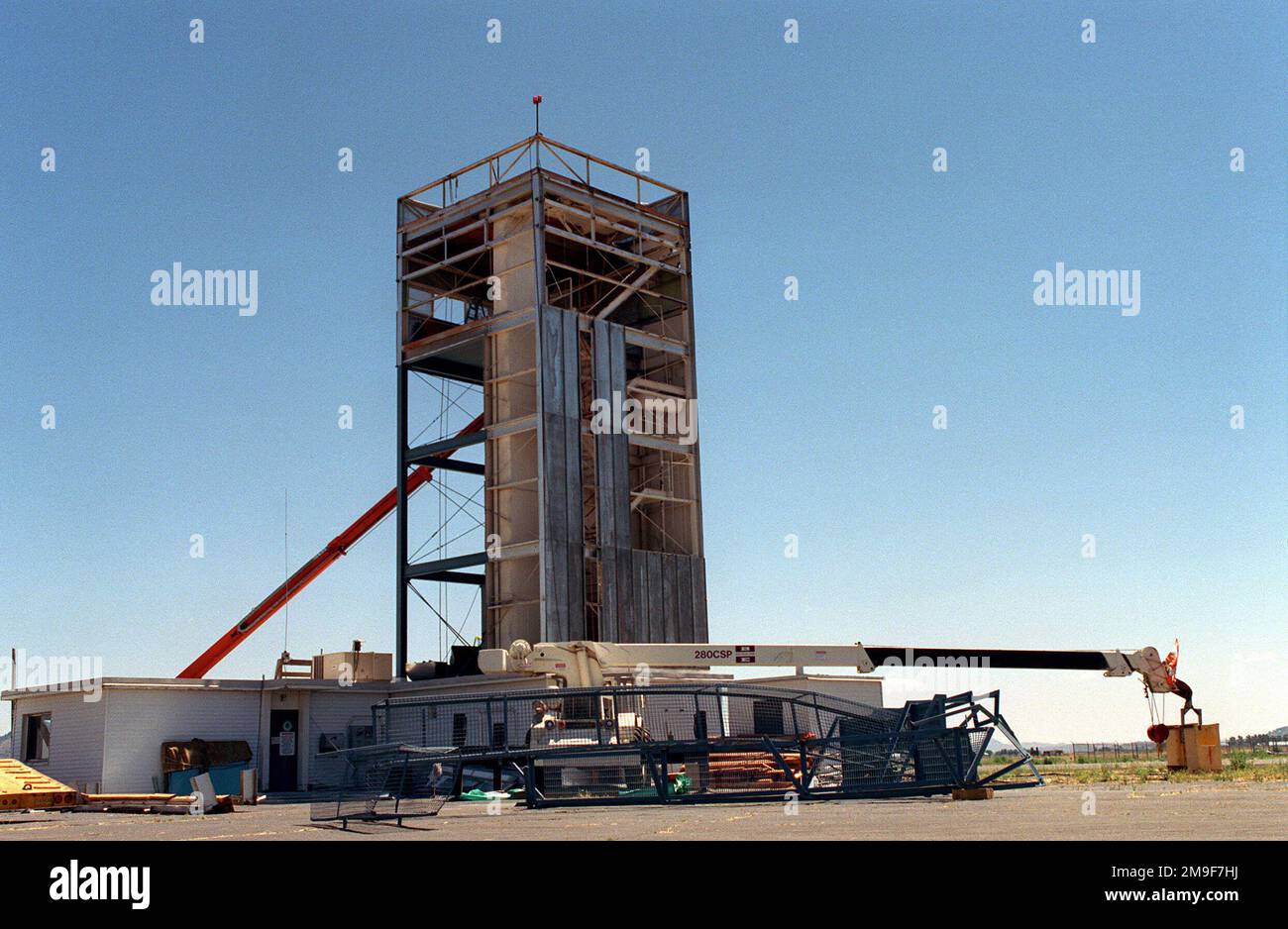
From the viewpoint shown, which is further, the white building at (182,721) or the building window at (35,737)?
the building window at (35,737)

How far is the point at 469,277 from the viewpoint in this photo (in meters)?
55.9

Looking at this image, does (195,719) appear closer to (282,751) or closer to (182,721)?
(182,721)

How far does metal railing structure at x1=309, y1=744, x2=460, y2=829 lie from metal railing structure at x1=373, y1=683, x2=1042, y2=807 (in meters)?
0.59

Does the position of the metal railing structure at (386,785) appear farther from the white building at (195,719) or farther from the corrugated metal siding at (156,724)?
the corrugated metal siding at (156,724)

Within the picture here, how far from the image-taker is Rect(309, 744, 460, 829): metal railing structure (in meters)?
19.5

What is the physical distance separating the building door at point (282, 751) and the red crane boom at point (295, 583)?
16.6 metres

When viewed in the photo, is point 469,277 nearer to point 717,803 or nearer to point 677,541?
point 677,541

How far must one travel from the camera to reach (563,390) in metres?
48.7

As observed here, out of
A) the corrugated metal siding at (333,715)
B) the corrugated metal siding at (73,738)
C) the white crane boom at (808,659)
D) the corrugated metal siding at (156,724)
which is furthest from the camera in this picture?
the corrugated metal siding at (333,715)

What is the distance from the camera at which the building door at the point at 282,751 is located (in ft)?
138

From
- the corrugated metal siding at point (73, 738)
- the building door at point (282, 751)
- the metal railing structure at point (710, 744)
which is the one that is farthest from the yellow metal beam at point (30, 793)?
the building door at point (282, 751)

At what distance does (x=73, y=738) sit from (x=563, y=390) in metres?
19.9

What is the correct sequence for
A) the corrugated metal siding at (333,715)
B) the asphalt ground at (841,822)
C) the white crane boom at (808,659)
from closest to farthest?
the asphalt ground at (841,822) < the white crane boom at (808,659) < the corrugated metal siding at (333,715)
